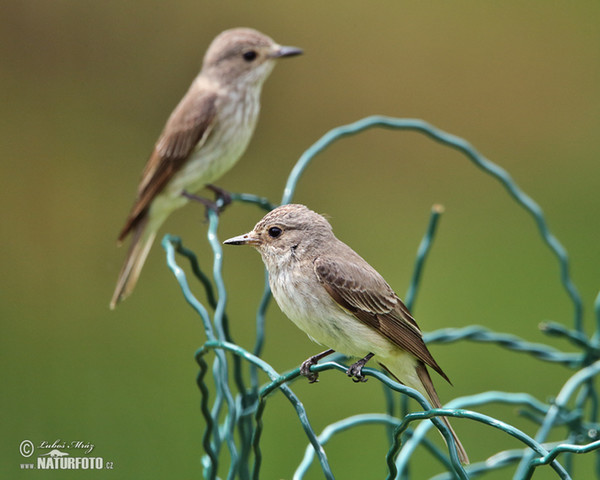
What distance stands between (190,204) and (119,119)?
99cm

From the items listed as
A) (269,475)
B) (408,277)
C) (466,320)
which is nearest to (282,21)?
(408,277)

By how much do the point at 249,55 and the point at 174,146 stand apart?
0.64 meters

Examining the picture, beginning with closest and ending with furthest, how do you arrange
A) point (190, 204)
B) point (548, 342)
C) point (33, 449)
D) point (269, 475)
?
point (33, 449) < point (269, 475) < point (548, 342) < point (190, 204)

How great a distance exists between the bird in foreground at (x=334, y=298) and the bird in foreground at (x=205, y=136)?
1.78 m

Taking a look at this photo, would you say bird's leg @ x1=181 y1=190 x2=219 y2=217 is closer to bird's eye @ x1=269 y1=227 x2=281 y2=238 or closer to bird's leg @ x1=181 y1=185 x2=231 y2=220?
bird's leg @ x1=181 y1=185 x2=231 y2=220

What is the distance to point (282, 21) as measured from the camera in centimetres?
762

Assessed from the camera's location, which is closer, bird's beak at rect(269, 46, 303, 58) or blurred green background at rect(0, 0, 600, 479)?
bird's beak at rect(269, 46, 303, 58)

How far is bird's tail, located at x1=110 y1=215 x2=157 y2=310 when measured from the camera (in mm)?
4895

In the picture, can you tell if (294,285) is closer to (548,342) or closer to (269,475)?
(269,475)

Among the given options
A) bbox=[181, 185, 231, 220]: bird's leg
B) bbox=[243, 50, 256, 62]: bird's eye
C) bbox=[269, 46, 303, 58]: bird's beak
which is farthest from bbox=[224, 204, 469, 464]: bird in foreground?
bbox=[243, 50, 256, 62]: bird's eye

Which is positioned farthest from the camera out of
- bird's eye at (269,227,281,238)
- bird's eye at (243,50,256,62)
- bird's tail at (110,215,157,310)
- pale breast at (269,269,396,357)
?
bird's eye at (243,50,256,62)

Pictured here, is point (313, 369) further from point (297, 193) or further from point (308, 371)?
point (297, 193)

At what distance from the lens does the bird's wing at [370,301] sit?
2.93 metres

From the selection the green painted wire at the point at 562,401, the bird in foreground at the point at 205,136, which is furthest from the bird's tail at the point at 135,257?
the green painted wire at the point at 562,401
